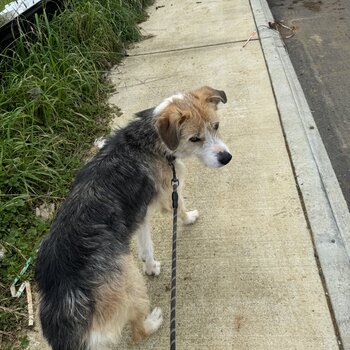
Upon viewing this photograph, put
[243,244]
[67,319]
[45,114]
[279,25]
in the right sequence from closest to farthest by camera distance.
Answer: [67,319]
[243,244]
[45,114]
[279,25]

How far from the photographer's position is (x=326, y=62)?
19.8 ft

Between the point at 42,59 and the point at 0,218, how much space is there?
8.66 feet

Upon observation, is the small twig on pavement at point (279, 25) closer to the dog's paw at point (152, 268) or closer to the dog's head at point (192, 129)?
the dog's head at point (192, 129)

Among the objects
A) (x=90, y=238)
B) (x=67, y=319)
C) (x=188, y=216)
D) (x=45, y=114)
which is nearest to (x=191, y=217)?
(x=188, y=216)

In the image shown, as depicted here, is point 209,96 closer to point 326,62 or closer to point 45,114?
point 45,114

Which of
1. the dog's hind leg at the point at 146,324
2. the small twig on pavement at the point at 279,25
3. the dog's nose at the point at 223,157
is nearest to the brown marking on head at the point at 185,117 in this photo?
the dog's nose at the point at 223,157

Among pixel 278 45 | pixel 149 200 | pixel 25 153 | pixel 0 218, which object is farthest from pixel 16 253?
pixel 278 45

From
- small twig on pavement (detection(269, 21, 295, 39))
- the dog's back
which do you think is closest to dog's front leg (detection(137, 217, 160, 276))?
the dog's back

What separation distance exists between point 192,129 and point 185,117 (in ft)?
0.34

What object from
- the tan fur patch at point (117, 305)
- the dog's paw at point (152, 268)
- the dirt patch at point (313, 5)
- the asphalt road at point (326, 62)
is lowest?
the dirt patch at point (313, 5)

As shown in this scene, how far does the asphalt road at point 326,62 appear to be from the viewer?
4.60m

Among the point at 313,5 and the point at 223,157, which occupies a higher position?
the point at 223,157

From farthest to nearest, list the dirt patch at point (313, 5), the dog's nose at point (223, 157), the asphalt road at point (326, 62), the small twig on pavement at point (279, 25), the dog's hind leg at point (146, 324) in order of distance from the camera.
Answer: the dirt patch at point (313, 5)
the small twig on pavement at point (279, 25)
the asphalt road at point (326, 62)
the dog's nose at point (223, 157)
the dog's hind leg at point (146, 324)

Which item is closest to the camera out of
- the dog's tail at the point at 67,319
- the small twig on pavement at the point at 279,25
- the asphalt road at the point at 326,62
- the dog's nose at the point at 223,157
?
the dog's tail at the point at 67,319
